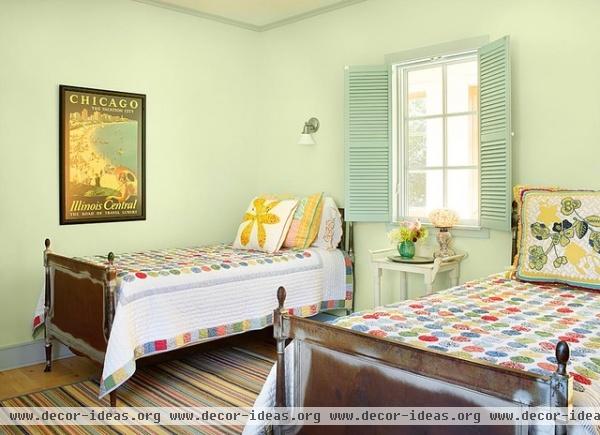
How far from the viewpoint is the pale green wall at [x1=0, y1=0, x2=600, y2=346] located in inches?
127

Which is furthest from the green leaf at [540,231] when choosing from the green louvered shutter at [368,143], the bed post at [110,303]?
the bed post at [110,303]

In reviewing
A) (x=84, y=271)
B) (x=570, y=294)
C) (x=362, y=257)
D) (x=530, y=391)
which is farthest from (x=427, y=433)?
(x=362, y=257)

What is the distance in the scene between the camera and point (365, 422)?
5.56ft

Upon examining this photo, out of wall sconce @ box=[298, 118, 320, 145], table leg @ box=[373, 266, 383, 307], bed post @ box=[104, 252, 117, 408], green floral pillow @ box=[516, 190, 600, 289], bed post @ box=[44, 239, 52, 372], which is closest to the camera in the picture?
green floral pillow @ box=[516, 190, 600, 289]

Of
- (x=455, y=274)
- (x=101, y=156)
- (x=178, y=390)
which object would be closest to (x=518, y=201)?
(x=455, y=274)

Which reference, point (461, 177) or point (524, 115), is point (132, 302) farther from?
point (524, 115)

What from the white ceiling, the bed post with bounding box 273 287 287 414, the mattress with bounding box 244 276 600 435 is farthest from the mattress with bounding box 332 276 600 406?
the white ceiling

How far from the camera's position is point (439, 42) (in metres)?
3.80

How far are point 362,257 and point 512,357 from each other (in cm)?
272

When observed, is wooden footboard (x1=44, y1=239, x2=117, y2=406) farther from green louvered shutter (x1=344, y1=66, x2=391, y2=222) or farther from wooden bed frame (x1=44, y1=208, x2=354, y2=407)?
green louvered shutter (x1=344, y1=66, x2=391, y2=222)

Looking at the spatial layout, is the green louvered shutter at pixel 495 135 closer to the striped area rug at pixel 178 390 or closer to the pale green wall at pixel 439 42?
the pale green wall at pixel 439 42

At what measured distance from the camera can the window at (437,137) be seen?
3777 mm

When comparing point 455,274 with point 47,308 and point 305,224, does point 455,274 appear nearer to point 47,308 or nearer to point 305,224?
point 305,224

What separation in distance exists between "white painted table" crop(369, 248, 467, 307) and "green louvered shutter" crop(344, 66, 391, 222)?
348mm
